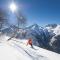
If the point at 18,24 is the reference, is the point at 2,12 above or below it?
above

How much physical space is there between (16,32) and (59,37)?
2201 inches

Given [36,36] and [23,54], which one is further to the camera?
[36,36]

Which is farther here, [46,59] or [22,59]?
[46,59]

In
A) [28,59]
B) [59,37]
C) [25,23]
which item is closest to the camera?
[28,59]

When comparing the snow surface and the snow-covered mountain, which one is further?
the snow-covered mountain

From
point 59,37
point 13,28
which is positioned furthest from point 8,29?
point 59,37

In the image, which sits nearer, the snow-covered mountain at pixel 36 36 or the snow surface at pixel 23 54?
the snow surface at pixel 23 54

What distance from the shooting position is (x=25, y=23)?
1779 inches

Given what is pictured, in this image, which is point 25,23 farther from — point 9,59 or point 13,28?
point 9,59

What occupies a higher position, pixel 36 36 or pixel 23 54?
pixel 36 36

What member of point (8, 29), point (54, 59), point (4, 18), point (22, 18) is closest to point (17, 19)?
point (22, 18)

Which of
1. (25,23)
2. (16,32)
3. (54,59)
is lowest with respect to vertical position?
(54,59)

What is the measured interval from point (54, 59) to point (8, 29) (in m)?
38.9

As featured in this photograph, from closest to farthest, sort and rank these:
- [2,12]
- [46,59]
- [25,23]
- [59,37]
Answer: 1. [46,59]
2. [2,12]
3. [25,23]
4. [59,37]
